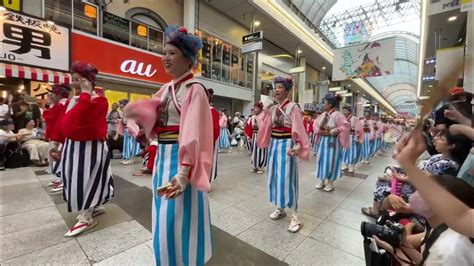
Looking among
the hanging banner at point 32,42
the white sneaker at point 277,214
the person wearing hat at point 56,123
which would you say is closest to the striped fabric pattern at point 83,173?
the person wearing hat at point 56,123

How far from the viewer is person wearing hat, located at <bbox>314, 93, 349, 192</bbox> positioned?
143 inches

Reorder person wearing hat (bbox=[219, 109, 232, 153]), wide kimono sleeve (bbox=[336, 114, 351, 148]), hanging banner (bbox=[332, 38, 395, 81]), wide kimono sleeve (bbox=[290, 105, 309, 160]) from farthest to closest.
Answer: hanging banner (bbox=[332, 38, 395, 81]) → person wearing hat (bbox=[219, 109, 232, 153]) → wide kimono sleeve (bbox=[336, 114, 351, 148]) → wide kimono sleeve (bbox=[290, 105, 309, 160])

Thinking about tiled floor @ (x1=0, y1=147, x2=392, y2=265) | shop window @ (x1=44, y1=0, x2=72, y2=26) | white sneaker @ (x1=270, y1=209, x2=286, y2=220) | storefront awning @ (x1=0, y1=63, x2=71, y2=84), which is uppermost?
shop window @ (x1=44, y1=0, x2=72, y2=26)

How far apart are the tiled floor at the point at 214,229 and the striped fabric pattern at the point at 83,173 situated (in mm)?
319

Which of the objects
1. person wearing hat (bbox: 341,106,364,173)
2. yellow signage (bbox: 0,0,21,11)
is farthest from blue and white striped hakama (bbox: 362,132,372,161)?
Result: yellow signage (bbox: 0,0,21,11)

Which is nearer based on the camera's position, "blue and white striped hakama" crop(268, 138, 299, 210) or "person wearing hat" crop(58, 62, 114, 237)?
"person wearing hat" crop(58, 62, 114, 237)

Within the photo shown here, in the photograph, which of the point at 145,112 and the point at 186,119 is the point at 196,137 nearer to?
the point at 186,119

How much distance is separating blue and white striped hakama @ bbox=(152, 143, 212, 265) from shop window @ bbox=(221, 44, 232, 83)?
33.5ft

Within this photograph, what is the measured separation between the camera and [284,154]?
7.74 feet

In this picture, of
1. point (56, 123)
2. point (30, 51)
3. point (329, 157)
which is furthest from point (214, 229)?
point (30, 51)

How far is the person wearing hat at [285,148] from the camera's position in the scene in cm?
228

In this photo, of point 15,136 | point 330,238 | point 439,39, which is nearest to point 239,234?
point 330,238

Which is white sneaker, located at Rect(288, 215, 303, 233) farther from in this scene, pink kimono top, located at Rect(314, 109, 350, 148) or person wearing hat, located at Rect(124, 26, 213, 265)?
pink kimono top, located at Rect(314, 109, 350, 148)

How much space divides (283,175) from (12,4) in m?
7.70
